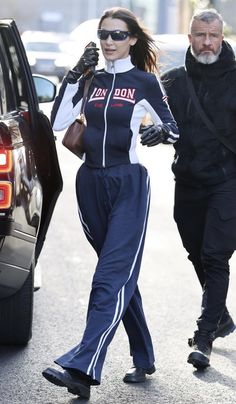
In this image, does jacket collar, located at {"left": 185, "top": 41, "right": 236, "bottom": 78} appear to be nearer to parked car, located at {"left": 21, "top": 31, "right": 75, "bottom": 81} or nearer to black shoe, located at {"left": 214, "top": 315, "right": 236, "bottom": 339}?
black shoe, located at {"left": 214, "top": 315, "right": 236, "bottom": 339}

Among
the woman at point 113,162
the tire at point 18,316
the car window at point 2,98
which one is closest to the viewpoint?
the woman at point 113,162

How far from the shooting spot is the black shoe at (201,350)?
6230 mm

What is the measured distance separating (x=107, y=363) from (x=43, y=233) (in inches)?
32.1

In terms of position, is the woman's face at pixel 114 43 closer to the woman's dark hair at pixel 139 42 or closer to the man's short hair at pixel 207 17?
the woman's dark hair at pixel 139 42

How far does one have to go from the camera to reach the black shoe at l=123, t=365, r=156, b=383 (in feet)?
19.6

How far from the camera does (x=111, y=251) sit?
5.63 metres

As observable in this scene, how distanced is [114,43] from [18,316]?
5.12 feet

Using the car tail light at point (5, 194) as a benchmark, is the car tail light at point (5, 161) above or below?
above

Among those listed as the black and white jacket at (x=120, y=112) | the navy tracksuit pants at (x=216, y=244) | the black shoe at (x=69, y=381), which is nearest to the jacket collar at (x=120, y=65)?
the black and white jacket at (x=120, y=112)

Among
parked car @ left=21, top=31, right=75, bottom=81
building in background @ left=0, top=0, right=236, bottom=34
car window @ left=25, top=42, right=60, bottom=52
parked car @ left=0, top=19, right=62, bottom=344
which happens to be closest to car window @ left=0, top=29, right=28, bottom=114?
parked car @ left=0, top=19, right=62, bottom=344

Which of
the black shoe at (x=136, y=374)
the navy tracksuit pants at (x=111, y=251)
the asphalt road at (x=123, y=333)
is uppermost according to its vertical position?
the navy tracksuit pants at (x=111, y=251)

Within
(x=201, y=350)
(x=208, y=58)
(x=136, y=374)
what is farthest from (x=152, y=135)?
(x=201, y=350)

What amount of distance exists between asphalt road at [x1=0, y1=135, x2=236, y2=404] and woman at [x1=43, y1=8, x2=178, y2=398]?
0.34 meters

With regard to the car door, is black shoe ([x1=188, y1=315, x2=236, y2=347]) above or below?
below
